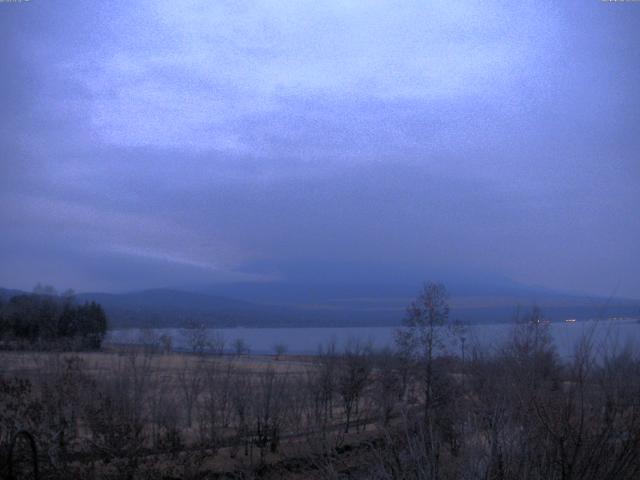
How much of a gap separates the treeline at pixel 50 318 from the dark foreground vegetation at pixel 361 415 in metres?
27.4

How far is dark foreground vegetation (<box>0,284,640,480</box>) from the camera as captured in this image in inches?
342

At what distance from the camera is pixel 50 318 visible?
60312mm

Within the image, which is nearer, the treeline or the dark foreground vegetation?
the dark foreground vegetation

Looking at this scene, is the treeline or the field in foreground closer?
the field in foreground

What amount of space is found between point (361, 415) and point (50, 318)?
1475 inches

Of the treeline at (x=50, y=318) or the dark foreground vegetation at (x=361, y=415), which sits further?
the treeline at (x=50, y=318)

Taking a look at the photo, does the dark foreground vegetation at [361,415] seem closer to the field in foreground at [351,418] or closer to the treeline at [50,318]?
the field in foreground at [351,418]

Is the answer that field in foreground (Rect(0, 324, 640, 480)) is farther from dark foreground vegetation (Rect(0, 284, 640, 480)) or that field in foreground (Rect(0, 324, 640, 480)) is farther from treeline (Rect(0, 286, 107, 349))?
treeline (Rect(0, 286, 107, 349))

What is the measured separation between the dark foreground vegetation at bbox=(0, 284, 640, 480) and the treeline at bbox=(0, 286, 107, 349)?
2737 centimetres

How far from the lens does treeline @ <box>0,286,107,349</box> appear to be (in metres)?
57.2

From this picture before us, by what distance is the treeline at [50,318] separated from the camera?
57.2 meters

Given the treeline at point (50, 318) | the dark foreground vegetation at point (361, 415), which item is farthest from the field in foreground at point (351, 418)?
the treeline at point (50, 318)

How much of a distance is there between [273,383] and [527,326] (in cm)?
974

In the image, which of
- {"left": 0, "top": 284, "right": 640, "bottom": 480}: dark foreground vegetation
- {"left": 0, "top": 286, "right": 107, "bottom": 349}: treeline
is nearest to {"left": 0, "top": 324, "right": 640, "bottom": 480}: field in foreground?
{"left": 0, "top": 284, "right": 640, "bottom": 480}: dark foreground vegetation
